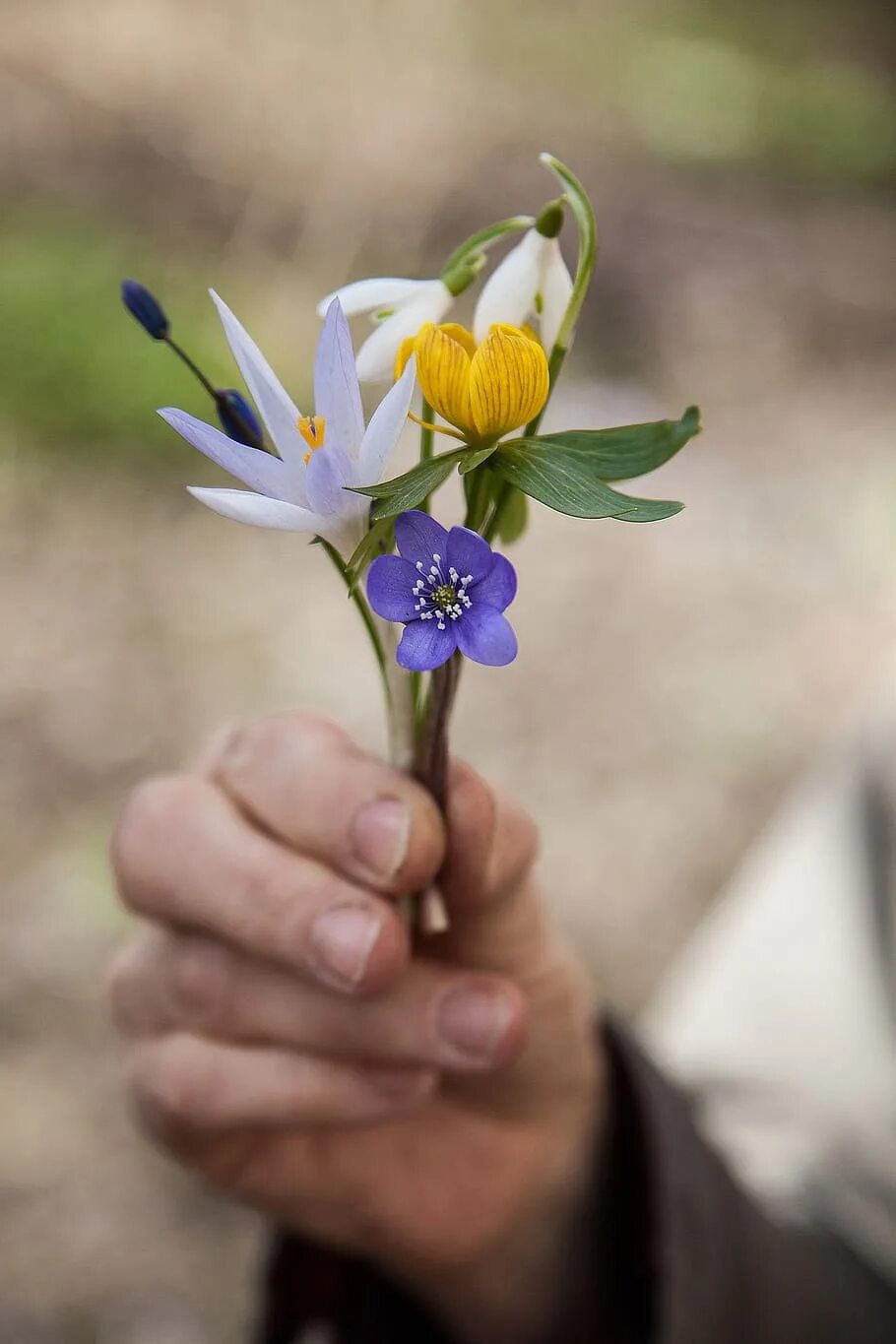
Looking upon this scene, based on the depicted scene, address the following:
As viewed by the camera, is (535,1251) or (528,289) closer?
(528,289)

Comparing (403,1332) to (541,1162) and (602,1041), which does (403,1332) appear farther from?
(602,1041)

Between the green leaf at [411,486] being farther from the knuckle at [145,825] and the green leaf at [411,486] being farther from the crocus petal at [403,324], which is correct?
the knuckle at [145,825]

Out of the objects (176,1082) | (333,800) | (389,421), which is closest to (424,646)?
(389,421)

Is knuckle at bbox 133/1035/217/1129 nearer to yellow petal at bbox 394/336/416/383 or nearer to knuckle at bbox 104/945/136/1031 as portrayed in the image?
knuckle at bbox 104/945/136/1031

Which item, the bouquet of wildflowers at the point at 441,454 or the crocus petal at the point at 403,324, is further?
the crocus petal at the point at 403,324

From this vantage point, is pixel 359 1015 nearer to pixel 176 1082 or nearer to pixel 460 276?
pixel 176 1082

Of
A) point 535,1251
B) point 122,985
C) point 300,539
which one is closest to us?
point 122,985

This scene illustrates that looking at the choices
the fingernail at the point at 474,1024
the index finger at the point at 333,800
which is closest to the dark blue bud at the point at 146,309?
the index finger at the point at 333,800

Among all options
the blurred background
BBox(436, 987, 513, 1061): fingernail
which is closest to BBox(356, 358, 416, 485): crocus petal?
BBox(436, 987, 513, 1061): fingernail
